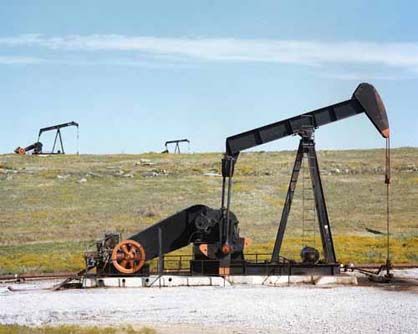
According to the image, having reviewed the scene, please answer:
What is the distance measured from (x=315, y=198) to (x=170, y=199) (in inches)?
801

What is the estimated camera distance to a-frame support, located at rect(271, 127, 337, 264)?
22000mm

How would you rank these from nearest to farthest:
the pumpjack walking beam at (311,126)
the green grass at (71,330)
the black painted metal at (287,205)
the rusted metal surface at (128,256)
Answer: the green grass at (71,330) → the rusted metal surface at (128,256) → the black painted metal at (287,205) → the pumpjack walking beam at (311,126)

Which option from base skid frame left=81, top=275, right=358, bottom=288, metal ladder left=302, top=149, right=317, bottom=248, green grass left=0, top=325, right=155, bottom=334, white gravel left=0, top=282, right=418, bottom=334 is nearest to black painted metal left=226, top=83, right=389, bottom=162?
metal ladder left=302, top=149, right=317, bottom=248

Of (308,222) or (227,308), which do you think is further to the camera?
(308,222)

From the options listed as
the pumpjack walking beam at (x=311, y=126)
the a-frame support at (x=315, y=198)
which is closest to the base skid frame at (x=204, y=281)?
the a-frame support at (x=315, y=198)

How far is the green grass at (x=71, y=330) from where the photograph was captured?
15047 mm

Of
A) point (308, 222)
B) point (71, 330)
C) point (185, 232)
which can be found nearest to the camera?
point (71, 330)

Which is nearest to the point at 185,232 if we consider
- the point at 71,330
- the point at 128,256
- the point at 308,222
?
the point at 128,256

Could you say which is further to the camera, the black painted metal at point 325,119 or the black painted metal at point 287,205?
the black painted metal at point 325,119

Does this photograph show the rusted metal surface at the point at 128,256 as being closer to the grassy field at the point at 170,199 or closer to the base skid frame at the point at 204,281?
the base skid frame at the point at 204,281

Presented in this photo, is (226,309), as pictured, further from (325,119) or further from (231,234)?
(325,119)

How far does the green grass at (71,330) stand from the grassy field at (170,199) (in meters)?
9.26

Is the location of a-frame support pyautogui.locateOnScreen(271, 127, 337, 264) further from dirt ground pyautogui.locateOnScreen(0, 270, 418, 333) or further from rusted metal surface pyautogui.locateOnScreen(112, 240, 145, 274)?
rusted metal surface pyautogui.locateOnScreen(112, 240, 145, 274)

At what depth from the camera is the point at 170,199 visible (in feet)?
138
